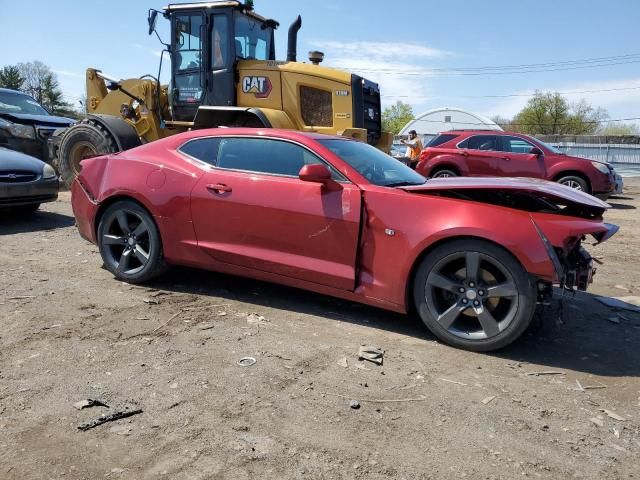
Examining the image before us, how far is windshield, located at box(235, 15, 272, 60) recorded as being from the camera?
9.42 m

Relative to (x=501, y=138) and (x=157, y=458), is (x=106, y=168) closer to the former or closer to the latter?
(x=157, y=458)

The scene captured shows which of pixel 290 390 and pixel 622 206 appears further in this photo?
pixel 622 206

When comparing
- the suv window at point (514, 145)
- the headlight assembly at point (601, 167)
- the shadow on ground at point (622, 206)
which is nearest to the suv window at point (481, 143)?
the suv window at point (514, 145)

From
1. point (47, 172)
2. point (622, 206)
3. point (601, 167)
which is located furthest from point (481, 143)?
point (47, 172)

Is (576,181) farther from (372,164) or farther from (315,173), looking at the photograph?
(315,173)

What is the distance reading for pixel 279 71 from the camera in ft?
30.0

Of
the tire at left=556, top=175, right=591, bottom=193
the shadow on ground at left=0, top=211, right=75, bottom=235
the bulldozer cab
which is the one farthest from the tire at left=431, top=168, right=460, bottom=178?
the shadow on ground at left=0, top=211, right=75, bottom=235

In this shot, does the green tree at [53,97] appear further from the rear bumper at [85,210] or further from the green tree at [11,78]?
the rear bumper at [85,210]

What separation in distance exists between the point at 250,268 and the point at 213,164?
983 millimetres

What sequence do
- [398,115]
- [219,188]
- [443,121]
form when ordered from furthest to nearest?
Answer: [398,115] < [443,121] < [219,188]

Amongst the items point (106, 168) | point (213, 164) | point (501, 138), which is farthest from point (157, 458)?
point (501, 138)

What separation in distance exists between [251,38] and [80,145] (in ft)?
12.6

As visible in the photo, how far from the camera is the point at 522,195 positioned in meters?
3.90

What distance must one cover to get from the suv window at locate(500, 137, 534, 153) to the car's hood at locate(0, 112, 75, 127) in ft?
33.8
